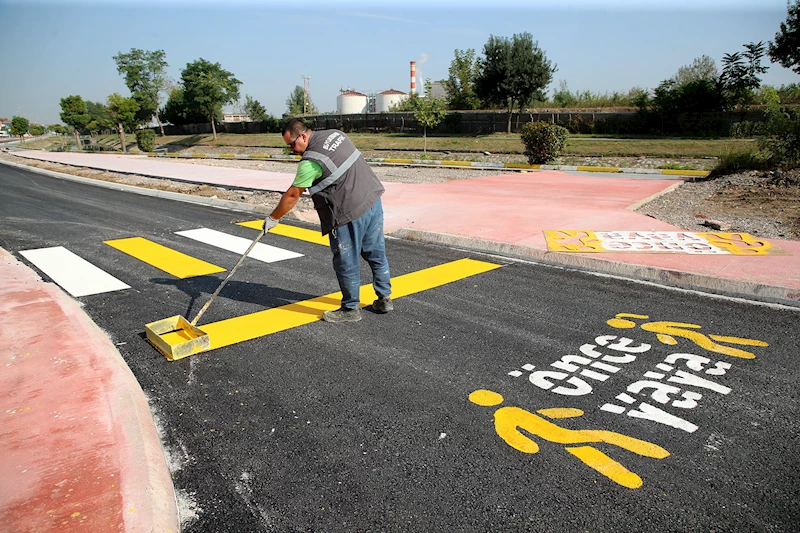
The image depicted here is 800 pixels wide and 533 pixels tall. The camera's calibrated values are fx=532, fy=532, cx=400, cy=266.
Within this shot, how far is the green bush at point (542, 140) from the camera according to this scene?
63.3ft

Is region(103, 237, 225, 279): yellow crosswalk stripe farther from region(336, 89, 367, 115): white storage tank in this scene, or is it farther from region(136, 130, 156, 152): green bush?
region(336, 89, 367, 115): white storage tank

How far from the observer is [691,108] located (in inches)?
1284

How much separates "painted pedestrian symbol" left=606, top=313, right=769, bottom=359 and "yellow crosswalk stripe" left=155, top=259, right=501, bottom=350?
197 cm

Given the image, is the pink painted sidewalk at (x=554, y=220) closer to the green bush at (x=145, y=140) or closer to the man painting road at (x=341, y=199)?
the man painting road at (x=341, y=199)

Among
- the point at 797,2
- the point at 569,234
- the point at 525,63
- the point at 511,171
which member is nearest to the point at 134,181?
the point at 511,171

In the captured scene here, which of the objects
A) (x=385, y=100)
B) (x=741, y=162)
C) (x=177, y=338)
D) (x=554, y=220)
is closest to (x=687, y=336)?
(x=177, y=338)

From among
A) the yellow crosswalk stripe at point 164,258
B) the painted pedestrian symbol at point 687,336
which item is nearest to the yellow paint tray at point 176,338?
the yellow crosswalk stripe at point 164,258

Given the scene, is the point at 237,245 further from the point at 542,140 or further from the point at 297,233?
the point at 542,140

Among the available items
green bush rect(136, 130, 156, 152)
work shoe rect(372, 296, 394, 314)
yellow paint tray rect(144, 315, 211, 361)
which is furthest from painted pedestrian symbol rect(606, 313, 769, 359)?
green bush rect(136, 130, 156, 152)

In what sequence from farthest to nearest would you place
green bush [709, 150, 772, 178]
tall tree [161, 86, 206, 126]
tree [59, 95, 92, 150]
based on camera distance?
tall tree [161, 86, 206, 126]
tree [59, 95, 92, 150]
green bush [709, 150, 772, 178]

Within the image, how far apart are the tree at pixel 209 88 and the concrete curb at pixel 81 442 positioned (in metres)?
52.8

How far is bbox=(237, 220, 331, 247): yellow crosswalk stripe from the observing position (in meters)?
8.22

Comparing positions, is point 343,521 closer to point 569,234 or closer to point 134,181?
point 569,234

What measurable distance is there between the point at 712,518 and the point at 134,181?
1808 cm
